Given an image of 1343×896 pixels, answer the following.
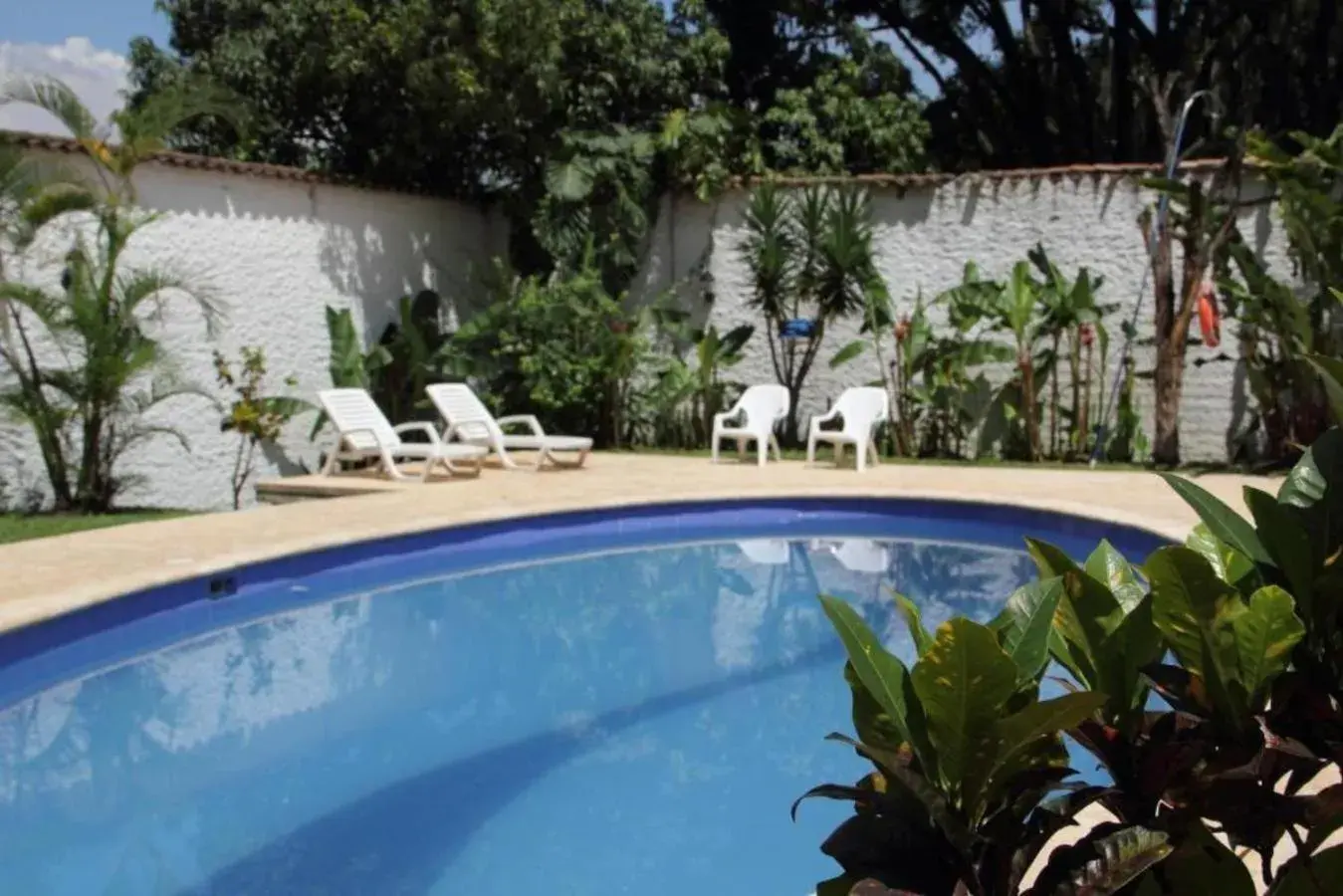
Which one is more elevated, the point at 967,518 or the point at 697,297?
the point at 697,297

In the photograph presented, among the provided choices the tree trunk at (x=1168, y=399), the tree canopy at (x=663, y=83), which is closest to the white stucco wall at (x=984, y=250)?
the tree trunk at (x=1168, y=399)

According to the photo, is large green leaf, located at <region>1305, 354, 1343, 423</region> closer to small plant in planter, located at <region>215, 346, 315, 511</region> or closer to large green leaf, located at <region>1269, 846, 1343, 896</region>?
large green leaf, located at <region>1269, 846, 1343, 896</region>

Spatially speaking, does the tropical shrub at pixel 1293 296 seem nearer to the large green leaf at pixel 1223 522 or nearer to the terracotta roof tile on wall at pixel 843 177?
the terracotta roof tile on wall at pixel 843 177

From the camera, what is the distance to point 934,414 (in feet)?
49.8

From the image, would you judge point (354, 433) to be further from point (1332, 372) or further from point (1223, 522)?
point (1332, 372)

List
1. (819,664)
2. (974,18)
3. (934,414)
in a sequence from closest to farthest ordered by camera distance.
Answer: (819,664)
(934,414)
(974,18)

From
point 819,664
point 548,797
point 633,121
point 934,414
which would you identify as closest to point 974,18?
point 633,121

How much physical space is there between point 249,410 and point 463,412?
2.19 m

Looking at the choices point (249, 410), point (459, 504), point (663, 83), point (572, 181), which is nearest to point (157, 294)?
point (249, 410)

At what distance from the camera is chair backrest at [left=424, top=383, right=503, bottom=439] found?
542 inches

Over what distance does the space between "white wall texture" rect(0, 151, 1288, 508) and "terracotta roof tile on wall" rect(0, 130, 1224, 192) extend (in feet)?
0.18

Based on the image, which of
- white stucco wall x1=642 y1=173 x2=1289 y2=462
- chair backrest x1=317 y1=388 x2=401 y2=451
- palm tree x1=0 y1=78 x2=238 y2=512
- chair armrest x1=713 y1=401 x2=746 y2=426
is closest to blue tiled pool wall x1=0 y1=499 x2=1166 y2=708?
chair armrest x1=713 y1=401 x2=746 y2=426

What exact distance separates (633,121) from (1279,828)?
15.9m

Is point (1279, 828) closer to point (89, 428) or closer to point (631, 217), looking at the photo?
point (89, 428)
